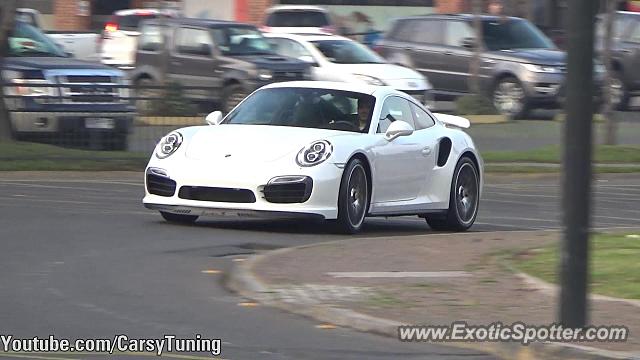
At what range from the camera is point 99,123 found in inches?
761

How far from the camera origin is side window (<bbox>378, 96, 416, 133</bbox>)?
13.4 meters

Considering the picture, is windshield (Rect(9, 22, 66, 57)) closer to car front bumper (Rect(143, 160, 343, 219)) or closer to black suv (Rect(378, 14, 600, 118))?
car front bumper (Rect(143, 160, 343, 219))

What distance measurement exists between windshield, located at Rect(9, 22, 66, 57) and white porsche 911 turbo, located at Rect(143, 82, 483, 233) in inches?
305

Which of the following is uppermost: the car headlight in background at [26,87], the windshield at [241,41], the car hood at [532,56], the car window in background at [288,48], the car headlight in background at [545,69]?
the car headlight in background at [26,87]

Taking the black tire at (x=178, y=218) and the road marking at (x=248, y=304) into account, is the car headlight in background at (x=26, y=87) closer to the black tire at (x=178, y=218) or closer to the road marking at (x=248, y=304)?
the black tire at (x=178, y=218)

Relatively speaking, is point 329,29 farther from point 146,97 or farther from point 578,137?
point 578,137

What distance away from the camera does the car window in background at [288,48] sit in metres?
27.4

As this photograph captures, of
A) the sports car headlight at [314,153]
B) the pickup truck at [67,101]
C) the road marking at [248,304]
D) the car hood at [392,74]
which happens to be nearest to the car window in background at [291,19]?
the car hood at [392,74]

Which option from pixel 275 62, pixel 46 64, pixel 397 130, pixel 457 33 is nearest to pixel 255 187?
pixel 397 130

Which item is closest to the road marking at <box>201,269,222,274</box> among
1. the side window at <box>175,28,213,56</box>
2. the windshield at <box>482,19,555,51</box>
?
the side window at <box>175,28,213,56</box>

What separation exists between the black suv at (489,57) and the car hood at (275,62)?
13.5 feet

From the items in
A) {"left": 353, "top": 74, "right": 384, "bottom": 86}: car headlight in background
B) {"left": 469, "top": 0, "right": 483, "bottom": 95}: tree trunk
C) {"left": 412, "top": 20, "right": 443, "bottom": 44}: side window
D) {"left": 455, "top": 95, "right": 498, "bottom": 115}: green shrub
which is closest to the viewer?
{"left": 353, "top": 74, "right": 384, "bottom": 86}: car headlight in background

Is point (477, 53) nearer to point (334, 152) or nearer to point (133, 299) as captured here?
point (334, 152)

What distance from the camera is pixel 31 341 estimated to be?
754cm
